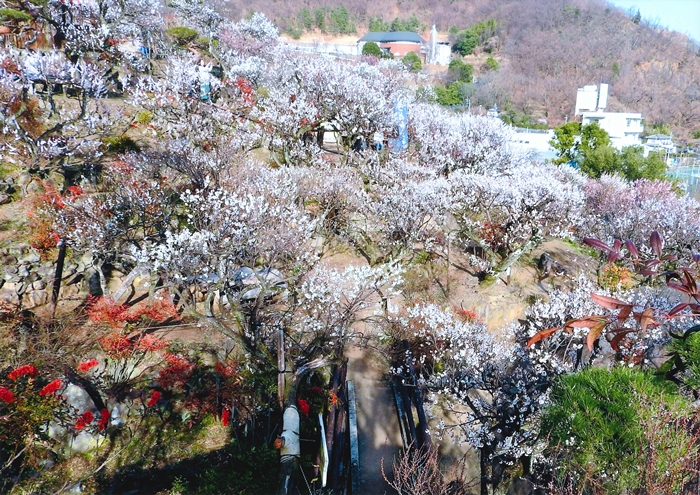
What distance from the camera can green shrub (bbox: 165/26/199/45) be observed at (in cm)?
3009

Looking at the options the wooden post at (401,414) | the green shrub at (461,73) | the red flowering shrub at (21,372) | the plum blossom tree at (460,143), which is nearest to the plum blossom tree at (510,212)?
the plum blossom tree at (460,143)

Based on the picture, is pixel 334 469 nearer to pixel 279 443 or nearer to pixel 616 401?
pixel 279 443

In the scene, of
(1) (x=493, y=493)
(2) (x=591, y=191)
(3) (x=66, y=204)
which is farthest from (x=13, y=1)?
(2) (x=591, y=191)

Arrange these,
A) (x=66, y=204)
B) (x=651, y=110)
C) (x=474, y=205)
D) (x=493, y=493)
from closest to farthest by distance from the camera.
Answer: (x=493, y=493) < (x=66, y=204) < (x=474, y=205) < (x=651, y=110)

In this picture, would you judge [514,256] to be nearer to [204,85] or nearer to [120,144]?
[120,144]

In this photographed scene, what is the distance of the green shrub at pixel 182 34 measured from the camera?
30.1m

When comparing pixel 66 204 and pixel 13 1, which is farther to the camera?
pixel 13 1

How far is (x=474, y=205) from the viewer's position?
59.6ft

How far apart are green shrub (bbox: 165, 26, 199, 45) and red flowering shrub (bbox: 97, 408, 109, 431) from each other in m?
28.6

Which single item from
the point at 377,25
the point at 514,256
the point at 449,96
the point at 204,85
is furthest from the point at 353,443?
the point at 377,25

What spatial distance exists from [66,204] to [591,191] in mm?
24403

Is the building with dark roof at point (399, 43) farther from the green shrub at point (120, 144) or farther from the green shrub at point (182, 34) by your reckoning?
the green shrub at point (120, 144)

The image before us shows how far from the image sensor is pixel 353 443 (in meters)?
10.2

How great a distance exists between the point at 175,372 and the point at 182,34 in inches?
1111
